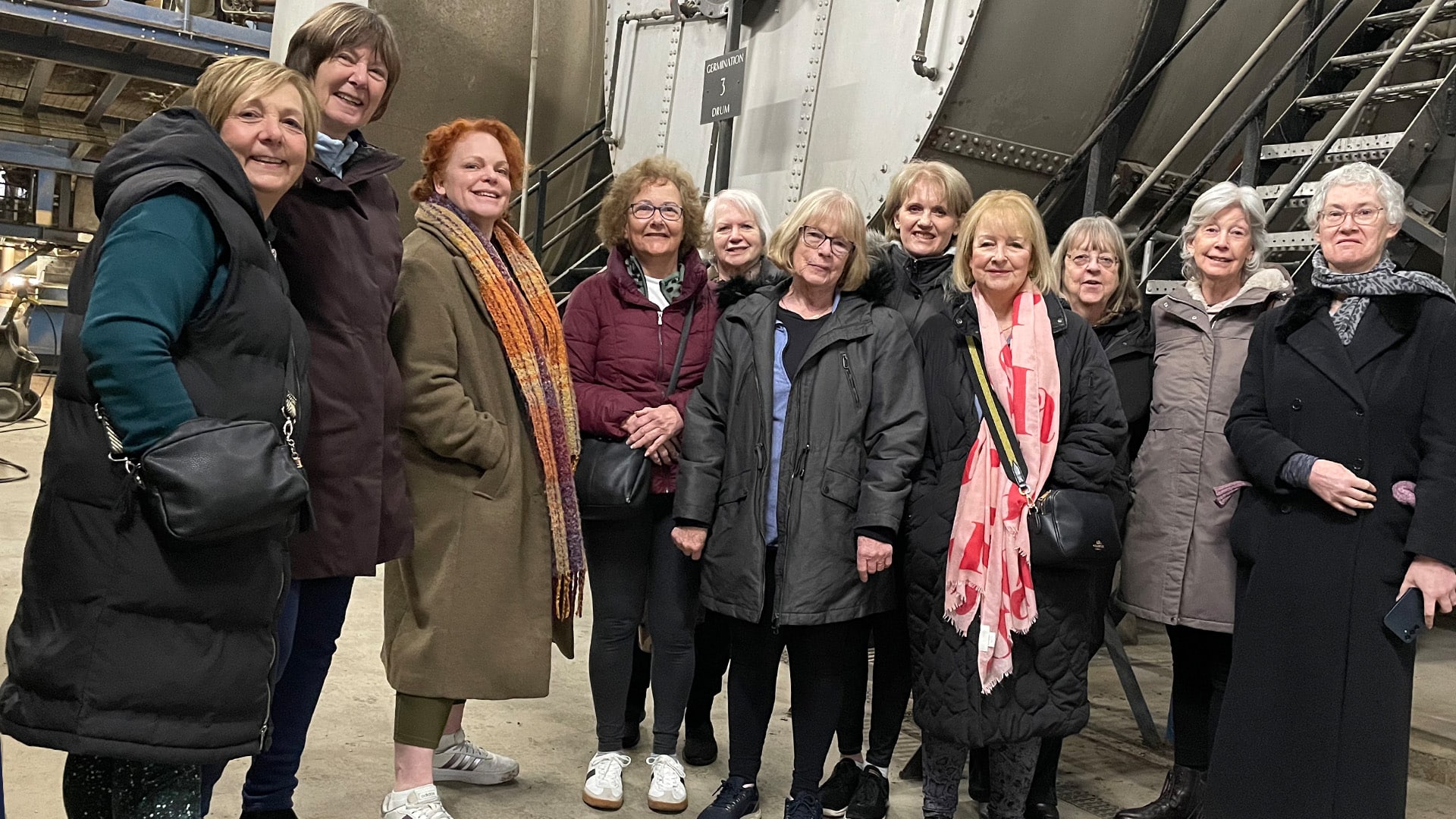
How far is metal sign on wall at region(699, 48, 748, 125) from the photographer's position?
17.9ft

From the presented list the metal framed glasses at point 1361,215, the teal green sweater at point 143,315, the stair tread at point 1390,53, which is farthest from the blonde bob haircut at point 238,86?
the stair tread at point 1390,53

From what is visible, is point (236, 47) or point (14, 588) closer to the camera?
point (14, 588)

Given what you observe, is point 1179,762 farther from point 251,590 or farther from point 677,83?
point 677,83

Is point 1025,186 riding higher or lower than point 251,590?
higher

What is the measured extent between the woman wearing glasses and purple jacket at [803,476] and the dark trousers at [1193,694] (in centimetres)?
93

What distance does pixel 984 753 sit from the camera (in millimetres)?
3482

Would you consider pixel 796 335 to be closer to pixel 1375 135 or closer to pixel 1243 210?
pixel 1243 210

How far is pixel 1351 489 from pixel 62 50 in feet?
44.3

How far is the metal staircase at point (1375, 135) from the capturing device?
405cm

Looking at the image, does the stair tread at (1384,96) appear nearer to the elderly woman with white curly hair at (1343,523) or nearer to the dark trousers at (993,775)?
the elderly woman with white curly hair at (1343,523)

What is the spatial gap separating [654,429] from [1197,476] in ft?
4.97

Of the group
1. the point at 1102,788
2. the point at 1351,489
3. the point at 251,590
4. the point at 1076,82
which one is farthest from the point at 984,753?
the point at 1076,82

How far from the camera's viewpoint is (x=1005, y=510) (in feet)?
9.48

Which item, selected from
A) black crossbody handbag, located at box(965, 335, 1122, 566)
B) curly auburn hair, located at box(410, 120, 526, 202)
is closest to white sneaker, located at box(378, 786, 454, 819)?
curly auburn hair, located at box(410, 120, 526, 202)
